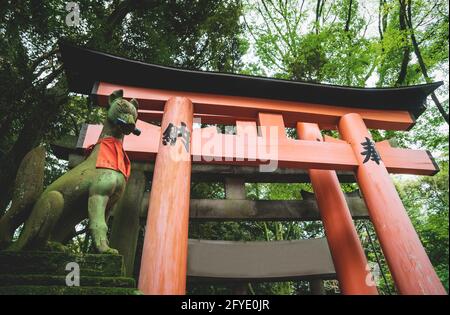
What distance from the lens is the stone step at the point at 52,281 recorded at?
6.57 ft

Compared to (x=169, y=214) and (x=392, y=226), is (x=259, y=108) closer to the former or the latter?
(x=169, y=214)

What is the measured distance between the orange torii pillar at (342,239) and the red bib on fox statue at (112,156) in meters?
3.23

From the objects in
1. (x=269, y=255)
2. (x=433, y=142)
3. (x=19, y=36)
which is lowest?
(x=269, y=255)

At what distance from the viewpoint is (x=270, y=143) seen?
401cm

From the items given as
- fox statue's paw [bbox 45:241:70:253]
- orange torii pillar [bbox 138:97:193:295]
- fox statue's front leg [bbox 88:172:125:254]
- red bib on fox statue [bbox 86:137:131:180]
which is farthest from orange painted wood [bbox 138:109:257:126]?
fox statue's paw [bbox 45:241:70:253]

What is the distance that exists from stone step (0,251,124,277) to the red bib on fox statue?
815 millimetres

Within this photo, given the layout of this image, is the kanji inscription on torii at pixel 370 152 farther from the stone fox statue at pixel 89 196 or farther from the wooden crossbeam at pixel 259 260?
the stone fox statue at pixel 89 196

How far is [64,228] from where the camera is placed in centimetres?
253

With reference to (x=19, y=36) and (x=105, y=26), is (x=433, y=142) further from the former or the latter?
(x=19, y=36)

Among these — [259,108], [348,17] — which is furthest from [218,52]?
→ [259,108]

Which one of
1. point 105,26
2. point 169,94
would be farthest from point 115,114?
point 105,26

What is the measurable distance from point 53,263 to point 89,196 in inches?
22.9
